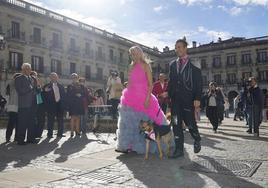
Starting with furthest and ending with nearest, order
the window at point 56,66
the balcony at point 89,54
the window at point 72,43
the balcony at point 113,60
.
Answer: the balcony at point 113,60 → the balcony at point 89,54 → the window at point 72,43 → the window at point 56,66

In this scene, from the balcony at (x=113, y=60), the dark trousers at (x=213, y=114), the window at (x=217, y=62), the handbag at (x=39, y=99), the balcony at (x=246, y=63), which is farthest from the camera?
the window at (x=217, y=62)

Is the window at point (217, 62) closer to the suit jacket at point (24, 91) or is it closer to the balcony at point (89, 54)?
the balcony at point (89, 54)

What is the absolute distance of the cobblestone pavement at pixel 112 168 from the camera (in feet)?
12.7

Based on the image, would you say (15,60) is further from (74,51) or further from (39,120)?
(39,120)

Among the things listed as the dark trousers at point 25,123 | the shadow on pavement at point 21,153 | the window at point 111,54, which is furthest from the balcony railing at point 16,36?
the shadow on pavement at point 21,153

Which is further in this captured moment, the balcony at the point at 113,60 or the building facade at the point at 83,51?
the balcony at the point at 113,60

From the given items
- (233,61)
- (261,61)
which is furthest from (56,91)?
(233,61)

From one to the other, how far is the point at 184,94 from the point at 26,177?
109 inches

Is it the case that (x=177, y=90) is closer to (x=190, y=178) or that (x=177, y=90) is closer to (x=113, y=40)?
(x=190, y=178)

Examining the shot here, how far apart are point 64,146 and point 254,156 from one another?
379 centimetres

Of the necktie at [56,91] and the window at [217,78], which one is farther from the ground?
the window at [217,78]

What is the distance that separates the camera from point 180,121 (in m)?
5.65

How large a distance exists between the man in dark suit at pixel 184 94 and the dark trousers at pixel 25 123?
3.58 meters

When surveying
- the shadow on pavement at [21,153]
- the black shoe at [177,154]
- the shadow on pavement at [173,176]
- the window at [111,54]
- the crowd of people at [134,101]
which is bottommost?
the shadow on pavement at [173,176]
